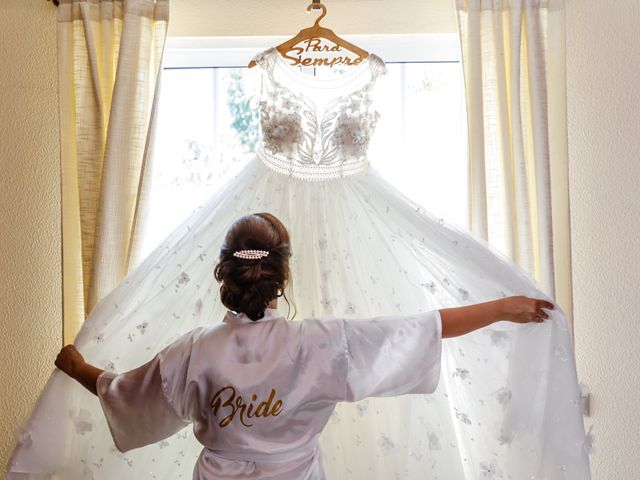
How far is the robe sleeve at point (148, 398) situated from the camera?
1.46 meters

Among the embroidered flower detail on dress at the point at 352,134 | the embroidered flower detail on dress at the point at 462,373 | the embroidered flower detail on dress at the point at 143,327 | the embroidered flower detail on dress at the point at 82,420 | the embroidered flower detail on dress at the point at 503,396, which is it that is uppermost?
the embroidered flower detail on dress at the point at 352,134

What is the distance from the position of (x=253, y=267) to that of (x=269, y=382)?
243 mm

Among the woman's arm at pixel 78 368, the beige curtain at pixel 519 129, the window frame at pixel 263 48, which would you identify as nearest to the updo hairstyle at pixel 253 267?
the woman's arm at pixel 78 368

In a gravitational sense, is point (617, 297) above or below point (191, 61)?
below

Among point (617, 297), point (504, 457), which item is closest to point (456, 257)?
point (504, 457)

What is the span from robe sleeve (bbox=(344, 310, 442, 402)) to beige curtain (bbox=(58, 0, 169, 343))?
3.00 feet

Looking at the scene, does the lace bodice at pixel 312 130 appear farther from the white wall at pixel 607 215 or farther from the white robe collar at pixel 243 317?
the white wall at pixel 607 215

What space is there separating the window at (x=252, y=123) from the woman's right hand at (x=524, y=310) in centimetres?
84

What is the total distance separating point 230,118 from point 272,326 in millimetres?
1192

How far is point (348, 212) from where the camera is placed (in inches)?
70.8

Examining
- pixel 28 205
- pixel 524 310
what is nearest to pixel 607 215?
pixel 524 310

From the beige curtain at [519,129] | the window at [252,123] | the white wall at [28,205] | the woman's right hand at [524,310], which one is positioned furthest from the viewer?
the window at [252,123]

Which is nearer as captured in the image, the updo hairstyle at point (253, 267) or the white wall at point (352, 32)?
the updo hairstyle at point (253, 267)

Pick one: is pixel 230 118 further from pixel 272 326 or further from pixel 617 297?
pixel 617 297
